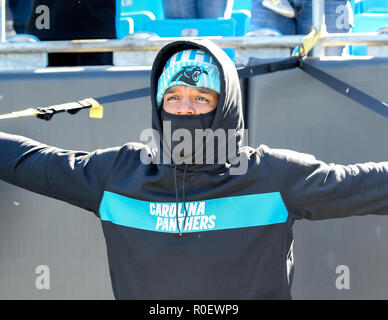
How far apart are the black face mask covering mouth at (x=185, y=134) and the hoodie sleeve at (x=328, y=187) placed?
0.75ft

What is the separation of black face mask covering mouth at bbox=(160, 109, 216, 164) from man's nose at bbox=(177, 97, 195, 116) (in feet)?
0.05

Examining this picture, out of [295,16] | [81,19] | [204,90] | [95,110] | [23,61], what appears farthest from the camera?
[295,16]

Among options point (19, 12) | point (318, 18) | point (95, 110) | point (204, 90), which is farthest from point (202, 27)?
point (204, 90)

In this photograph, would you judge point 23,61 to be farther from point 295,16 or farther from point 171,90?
point 295,16

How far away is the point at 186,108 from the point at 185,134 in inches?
3.5

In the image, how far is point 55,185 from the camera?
74.9 inches

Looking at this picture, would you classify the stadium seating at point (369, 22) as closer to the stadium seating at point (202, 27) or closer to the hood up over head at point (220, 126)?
the stadium seating at point (202, 27)

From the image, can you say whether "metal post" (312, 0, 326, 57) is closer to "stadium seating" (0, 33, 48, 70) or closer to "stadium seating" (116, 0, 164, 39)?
"stadium seating" (0, 33, 48, 70)

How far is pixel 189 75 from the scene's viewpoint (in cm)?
184

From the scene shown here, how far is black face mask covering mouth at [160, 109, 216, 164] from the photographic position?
1.77 meters

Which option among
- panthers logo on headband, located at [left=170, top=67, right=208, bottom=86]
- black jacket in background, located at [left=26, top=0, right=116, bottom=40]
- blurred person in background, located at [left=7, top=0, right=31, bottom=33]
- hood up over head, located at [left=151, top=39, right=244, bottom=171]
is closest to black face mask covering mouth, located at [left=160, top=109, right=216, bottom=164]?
hood up over head, located at [left=151, top=39, right=244, bottom=171]
